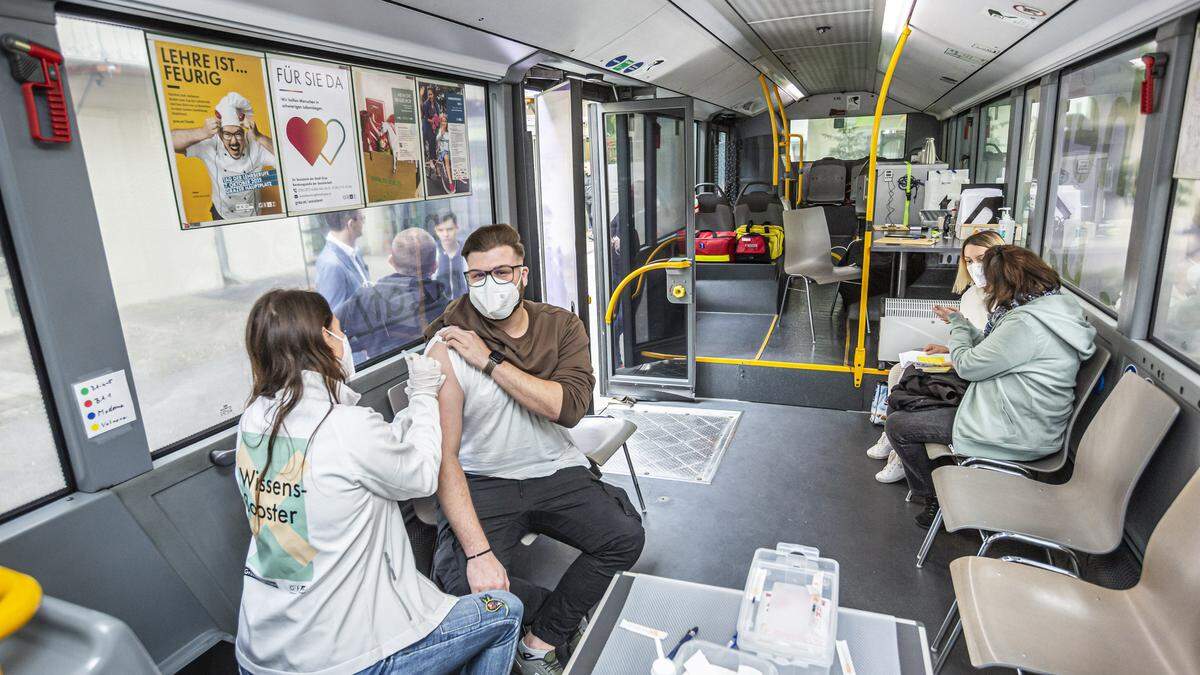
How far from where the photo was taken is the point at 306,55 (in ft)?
8.79

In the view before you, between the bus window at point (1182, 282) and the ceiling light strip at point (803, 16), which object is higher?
the ceiling light strip at point (803, 16)

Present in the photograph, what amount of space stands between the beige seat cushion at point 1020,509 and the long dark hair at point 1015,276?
0.79m

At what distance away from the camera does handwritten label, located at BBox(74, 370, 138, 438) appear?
189 cm

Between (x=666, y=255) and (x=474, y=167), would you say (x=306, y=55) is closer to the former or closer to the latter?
(x=474, y=167)

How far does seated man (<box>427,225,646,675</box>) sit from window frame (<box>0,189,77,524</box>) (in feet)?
3.39

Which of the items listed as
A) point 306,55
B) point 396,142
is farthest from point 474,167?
point 306,55

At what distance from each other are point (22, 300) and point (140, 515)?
66cm

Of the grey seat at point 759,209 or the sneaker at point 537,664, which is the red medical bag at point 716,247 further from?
the sneaker at point 537,664

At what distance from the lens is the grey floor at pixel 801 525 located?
3.01 metres

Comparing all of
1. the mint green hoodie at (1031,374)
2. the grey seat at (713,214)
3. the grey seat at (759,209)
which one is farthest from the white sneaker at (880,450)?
the grey seat at (759,209)

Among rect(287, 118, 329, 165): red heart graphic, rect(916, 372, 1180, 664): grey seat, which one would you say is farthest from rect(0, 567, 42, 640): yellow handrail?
rect(916, 372, 1180, 664): grey seat

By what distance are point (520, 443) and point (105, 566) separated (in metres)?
1.26

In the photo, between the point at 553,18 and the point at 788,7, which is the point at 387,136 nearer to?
the point at 553,18

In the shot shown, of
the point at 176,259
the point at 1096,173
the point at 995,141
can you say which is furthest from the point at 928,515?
the point at 995,141
